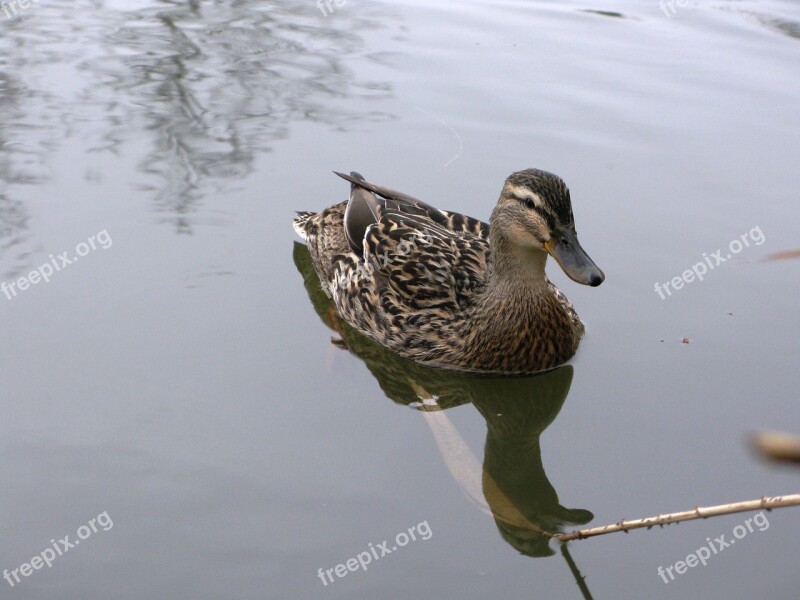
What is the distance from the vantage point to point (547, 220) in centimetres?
502

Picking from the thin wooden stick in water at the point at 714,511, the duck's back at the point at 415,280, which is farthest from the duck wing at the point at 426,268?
the thin wooden stick in water at the point at 714,511

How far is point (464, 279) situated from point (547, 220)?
2.85 feet

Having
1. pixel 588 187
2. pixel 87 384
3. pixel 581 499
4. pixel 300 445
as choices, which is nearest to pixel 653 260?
pixel 588 187

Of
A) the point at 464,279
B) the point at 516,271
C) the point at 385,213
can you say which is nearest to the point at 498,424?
the point at 516,271

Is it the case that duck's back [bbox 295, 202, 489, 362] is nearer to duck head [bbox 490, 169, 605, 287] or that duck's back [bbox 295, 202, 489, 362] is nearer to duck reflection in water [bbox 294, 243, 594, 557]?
duck reflection in water [bbox 294, 243, 594, 557]

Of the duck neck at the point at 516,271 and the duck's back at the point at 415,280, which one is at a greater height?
the duck neck at the point at 516,271

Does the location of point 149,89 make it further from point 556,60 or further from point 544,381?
point 544,381

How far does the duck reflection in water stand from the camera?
13.9ft

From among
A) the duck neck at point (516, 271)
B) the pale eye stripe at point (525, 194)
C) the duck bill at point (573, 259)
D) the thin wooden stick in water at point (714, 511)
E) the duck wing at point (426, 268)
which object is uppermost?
the thin wooden stick in water at point (714, 511)

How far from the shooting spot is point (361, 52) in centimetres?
948

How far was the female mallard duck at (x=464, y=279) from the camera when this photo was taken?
516 centimetres

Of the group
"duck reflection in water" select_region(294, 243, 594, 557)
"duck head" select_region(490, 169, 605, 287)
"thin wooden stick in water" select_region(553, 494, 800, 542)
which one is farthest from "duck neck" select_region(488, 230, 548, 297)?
"thin wooden stick in water" select_region(553, 494, 800, 542)

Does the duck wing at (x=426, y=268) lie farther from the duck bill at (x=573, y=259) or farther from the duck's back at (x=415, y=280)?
the duck bill at (x=573, y=259)

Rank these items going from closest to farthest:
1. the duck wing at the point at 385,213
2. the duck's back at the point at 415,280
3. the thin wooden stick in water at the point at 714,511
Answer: the thin wooden stick in water at the point at 714,511
the duck's back at the point at 415,280
the duck wing at the point at 385,213
